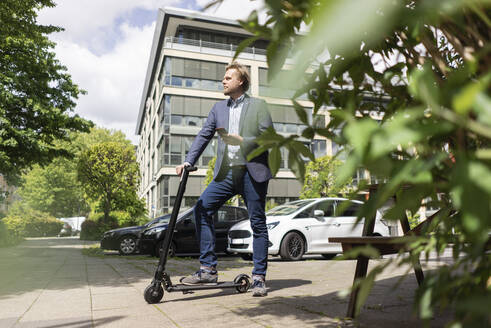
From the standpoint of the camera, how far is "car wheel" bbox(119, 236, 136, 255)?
38.3ft

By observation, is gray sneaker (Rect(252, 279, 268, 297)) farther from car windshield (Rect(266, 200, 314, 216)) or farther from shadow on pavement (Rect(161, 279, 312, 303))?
car windshield (Rect(266, 200, 314, 216))

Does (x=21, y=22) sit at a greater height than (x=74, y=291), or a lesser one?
greater

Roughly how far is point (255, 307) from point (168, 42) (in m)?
32.1

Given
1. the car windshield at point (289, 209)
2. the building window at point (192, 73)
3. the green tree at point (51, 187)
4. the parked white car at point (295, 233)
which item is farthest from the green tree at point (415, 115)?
the green tree at point (51, 187)

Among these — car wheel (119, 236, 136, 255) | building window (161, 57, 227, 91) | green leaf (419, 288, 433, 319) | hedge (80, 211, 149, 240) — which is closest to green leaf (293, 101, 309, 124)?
green leaf (419, 288, 433, 319)

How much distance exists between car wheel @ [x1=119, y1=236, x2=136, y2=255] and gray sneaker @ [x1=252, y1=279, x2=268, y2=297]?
9.07 metres

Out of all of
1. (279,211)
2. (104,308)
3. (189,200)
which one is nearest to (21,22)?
(279,211)

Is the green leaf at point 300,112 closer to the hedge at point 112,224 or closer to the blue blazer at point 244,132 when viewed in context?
the blue blazer at point 244,132

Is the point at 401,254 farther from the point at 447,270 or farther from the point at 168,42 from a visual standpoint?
the point at 168,42

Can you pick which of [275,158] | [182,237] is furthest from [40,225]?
[275,158]

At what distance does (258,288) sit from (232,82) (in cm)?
195

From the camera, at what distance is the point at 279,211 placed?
31.2 feet

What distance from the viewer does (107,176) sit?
968 inches

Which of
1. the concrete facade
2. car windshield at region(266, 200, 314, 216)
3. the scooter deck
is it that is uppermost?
the concrete facade
